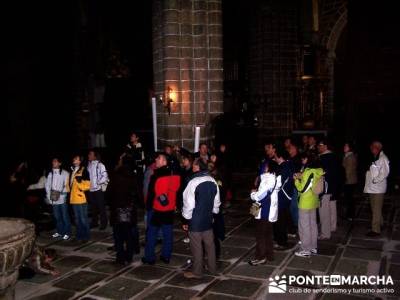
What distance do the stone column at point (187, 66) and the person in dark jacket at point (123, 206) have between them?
Answer: 18.6 feet

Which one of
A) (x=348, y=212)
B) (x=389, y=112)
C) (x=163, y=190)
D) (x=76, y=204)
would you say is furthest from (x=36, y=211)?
(x=389, y=112)

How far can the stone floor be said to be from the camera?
6.23 metres

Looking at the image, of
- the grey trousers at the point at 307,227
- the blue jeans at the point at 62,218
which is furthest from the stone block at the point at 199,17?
the grey trousers at the point at 307,227

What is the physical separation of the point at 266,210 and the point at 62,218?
4205 mm

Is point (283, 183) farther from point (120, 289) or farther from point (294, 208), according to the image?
point (120, 289)

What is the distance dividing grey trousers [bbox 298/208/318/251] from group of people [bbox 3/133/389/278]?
2 centimetres

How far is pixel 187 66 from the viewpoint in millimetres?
12859

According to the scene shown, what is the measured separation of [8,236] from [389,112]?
13.3 metres

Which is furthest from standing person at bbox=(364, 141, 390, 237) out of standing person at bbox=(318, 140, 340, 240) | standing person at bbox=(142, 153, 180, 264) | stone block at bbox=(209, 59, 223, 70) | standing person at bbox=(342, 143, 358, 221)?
stone block at bbox=(209, 59, 223, 70)

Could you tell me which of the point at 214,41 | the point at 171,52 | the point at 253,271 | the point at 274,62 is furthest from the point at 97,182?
the point at 274,62

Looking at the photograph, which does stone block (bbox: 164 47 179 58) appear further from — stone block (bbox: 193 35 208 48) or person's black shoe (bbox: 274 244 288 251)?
person's black shoe (bbox: 274 244 288 251)

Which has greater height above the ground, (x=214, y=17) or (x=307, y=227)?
(x=214, y=17)

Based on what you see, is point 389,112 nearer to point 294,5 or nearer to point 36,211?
point 294,5

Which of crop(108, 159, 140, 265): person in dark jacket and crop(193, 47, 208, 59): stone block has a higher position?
crop(193, 47, 208, 59): stone block
